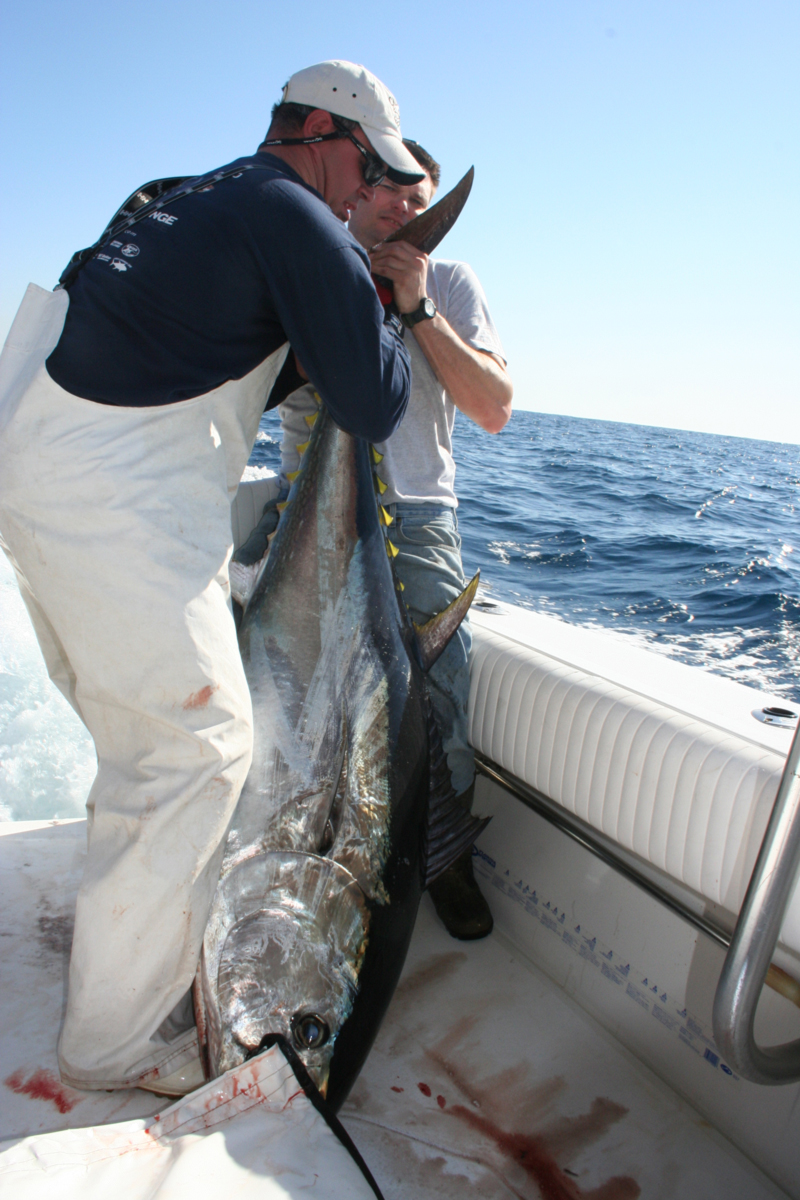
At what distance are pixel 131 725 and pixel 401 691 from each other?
1.89ft

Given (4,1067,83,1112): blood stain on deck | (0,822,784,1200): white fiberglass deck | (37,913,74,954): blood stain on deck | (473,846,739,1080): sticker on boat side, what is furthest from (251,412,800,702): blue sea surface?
(4,1067,83,1112): blood stain on deck

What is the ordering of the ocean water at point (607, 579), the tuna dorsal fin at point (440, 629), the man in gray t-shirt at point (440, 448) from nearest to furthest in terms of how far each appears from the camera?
the tuna dorsal fin at point (440, 629), the man in gray t-shirt at point (440, 448), the ocean water at point (607, 579)

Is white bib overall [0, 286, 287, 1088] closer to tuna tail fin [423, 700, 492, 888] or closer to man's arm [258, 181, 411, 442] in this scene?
man's arm [258, 181, 411, 442]

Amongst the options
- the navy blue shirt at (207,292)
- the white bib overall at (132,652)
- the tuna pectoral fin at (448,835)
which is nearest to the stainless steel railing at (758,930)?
the tuna pectoral fin at (448,835)

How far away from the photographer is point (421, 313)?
6.04 feet

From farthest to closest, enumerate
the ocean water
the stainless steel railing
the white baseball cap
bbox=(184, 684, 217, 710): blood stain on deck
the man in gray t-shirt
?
the ocean water < the man in gray t-shirt < the white baseball cap < bbox=(184, 684, 217, 710): blood stain on deck < the stainless steel railing

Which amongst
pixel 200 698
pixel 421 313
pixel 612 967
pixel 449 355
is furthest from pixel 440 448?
pixel 612 967

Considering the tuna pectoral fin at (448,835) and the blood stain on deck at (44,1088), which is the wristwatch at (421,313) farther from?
the blood stain on deck at (44,1088)

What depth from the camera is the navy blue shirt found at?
125 centimetres

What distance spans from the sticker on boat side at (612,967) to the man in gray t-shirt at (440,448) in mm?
93

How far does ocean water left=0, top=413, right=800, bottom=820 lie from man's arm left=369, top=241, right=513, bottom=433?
1.39 metres

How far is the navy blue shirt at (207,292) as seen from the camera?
125cm

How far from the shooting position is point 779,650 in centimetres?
486

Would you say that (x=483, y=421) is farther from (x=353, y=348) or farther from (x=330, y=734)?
(x=330, y=734)
